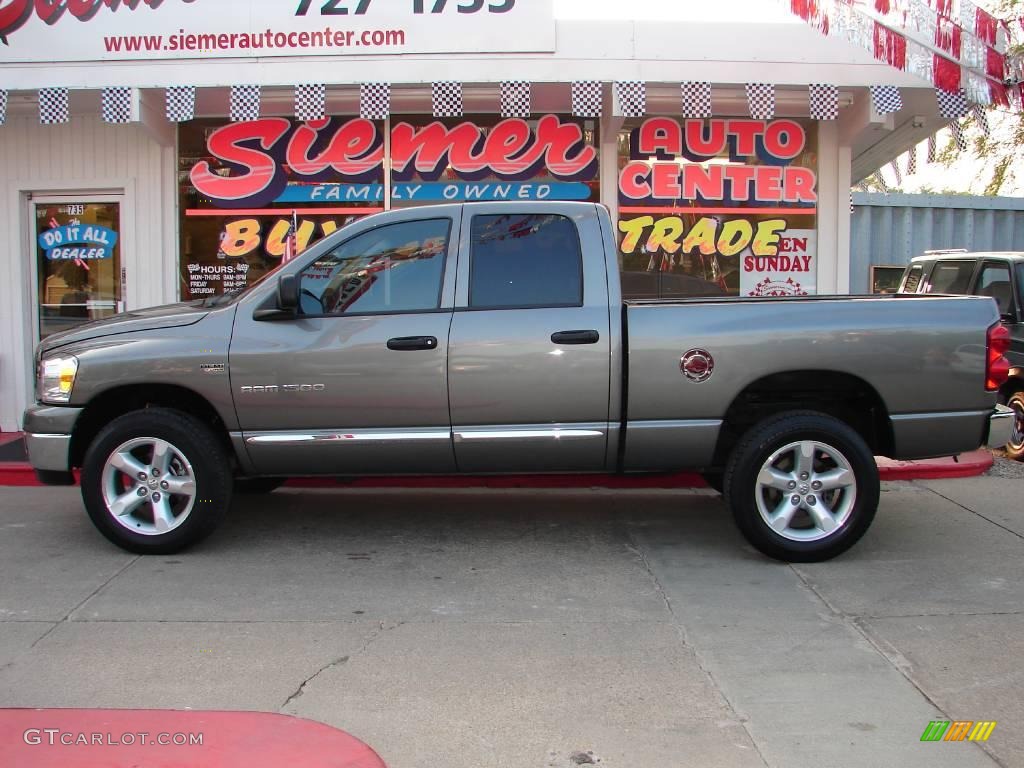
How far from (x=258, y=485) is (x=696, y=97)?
16.7 ft

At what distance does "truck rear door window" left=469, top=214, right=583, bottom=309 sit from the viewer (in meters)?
5.55

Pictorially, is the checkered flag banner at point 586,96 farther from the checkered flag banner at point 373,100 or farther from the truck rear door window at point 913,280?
the truck rear door window at point 913,280

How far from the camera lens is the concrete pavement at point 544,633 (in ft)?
11.7

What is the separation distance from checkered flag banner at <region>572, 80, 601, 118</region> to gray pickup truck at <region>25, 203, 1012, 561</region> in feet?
10.4

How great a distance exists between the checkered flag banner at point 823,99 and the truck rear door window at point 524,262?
13.2 ft

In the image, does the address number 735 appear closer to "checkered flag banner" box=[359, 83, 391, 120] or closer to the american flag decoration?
"checkered flag banner" box=[359, 83, 391, 120]

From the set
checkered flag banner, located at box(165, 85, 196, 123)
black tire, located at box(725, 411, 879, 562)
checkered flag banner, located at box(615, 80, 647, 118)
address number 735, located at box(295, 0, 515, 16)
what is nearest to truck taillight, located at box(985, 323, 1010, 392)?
black tire, located at box(725, 411, 879, 562)

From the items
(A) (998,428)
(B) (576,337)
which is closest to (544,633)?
(B) (576,337)

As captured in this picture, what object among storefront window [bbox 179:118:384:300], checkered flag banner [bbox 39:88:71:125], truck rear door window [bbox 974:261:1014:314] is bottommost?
truck rear door window [bbox 974:261:1014:314]

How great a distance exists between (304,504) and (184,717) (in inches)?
140

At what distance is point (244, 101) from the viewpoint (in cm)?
846

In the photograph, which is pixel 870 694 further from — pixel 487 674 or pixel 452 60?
pixel 452 60

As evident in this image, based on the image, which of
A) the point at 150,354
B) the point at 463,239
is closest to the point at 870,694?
the point at 463,239

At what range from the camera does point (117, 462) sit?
5.53 meters
